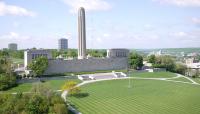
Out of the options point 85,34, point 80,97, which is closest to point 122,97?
point 80,97

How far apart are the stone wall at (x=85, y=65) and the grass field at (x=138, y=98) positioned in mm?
16634

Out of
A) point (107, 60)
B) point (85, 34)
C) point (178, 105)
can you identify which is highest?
point (85, 34)

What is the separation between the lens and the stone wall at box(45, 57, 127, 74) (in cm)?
7894

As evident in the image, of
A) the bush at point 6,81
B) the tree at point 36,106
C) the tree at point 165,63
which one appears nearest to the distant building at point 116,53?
the tree at point 165,63

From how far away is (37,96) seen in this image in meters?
39.7

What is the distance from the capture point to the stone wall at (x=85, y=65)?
3108 inches

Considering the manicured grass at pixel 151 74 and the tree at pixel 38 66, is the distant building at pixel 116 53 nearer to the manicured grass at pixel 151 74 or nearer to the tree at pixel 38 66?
the manicured grass at pixel 151 74

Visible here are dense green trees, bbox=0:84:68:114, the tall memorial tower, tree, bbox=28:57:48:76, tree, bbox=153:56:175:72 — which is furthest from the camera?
tree, bbox=153:56:175:72

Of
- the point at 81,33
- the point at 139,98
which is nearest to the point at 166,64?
the point at 81,33

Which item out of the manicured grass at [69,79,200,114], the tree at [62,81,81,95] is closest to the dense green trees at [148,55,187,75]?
the manicured grass at [69,79,200,114]

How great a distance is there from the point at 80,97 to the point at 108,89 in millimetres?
9084

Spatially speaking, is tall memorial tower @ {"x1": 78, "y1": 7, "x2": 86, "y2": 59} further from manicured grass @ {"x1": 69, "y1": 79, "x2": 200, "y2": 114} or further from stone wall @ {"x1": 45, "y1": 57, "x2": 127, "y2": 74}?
manicured grass @ {"x1": 69, "y1": 79, "x2": 200, "y2": 114}

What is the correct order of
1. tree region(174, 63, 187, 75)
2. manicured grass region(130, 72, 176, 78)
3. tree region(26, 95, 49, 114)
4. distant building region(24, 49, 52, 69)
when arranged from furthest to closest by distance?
1. tree region(174, 63, 187, 75)
2. manicured grass region(130, 72, 176, 78)
3. distant building region(24, 49, 52, 69)
4. tree region(26, 95, 49, 114)

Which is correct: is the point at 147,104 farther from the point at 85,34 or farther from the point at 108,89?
the point at 85,34
